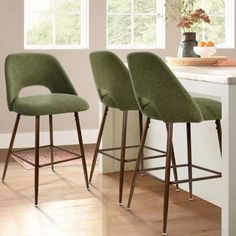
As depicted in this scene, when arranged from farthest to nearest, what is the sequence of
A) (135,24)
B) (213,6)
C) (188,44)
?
(213,6), (135,24), (188,44)

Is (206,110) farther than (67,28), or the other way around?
(67,28)

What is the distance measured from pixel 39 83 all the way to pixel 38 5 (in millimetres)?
1927

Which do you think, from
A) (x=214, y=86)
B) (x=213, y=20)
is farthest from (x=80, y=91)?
(x=214, y=86)

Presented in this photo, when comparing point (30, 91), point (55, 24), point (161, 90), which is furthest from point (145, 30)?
point (161, 90)

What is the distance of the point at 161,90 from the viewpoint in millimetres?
3295

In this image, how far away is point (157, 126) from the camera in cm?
465

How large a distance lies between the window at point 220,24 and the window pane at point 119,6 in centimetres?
95

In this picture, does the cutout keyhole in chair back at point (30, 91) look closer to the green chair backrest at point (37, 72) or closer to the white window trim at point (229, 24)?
the green chair backrest at point (37, 72)

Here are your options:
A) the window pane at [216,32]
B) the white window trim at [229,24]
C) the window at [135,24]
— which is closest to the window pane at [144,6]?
the window at [135,24]

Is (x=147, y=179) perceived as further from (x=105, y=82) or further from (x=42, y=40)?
(x=42, y=40)

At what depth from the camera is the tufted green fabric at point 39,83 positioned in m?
4.12

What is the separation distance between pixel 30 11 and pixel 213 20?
214cm

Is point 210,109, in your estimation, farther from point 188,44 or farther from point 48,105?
point 48,105

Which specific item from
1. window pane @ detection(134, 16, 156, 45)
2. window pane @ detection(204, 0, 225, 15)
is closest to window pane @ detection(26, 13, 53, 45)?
window pane @ detection(134, 16, 156, 45)
